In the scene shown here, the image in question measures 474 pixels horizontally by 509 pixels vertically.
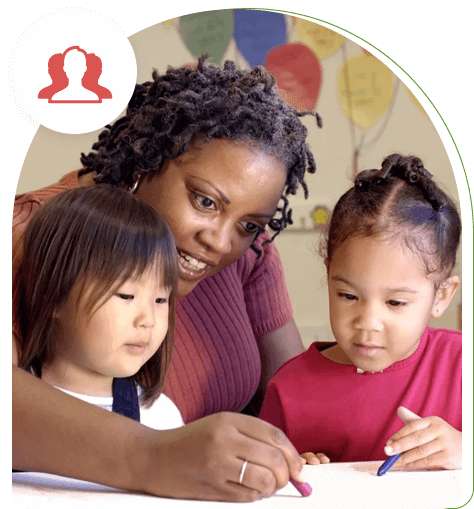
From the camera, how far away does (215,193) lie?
68cm

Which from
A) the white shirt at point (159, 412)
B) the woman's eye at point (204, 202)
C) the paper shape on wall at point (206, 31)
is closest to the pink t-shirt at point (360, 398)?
the white shirt at point (159, 412)

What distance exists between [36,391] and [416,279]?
353 millimetres

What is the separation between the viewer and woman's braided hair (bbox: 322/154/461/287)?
28.0 inches

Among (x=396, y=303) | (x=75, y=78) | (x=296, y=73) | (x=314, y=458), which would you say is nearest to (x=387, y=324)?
(x=396, y=303)

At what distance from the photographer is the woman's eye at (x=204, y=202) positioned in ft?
2.26

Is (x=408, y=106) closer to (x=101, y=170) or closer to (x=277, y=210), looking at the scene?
(x=277, y=210)

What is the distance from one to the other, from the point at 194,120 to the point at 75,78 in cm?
11

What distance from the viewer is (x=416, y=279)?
0.73 meters

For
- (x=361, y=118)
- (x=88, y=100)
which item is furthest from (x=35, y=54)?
(x=361, y=118)

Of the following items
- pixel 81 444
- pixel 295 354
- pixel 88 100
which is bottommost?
pixel 81 444

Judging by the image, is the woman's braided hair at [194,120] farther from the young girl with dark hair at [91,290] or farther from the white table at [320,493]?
the white table at [320,493]

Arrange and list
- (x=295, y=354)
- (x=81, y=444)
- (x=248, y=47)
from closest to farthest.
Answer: (x=81, y=444), (x=248, y=47), (x=295, y=354)

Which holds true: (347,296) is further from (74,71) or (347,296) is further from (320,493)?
(74,71)

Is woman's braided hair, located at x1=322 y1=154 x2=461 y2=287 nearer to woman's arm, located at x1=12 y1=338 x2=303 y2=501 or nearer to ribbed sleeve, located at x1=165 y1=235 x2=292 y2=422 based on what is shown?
ribbed sleeve, located at x1=165 y1=235 x2=292 y2=422
